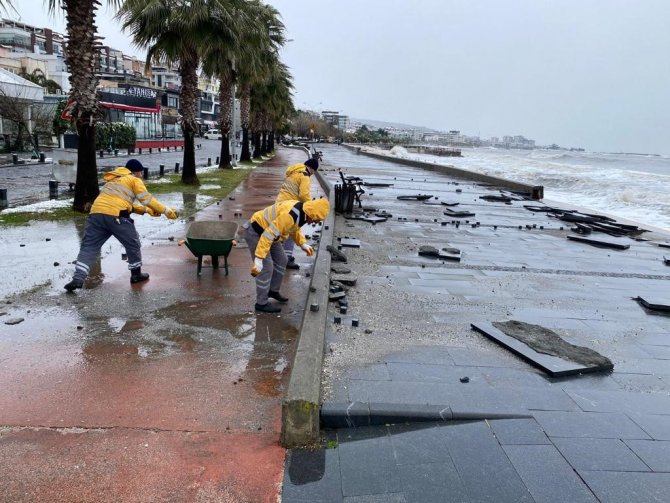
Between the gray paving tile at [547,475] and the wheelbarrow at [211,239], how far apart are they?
4766 mm

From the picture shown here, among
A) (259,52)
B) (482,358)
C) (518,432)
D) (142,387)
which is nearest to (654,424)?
(518,432)

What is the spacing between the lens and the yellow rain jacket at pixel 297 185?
7.04m

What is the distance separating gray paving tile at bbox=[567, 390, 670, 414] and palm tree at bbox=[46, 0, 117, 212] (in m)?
11.1

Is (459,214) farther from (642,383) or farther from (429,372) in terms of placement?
(429,372)

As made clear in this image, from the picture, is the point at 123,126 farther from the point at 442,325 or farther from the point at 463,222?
the point at 442,325

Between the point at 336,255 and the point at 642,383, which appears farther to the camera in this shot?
the point at 336,255

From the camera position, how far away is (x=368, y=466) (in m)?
3.21

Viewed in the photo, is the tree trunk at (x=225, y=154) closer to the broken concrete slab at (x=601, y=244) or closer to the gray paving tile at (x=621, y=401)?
the broken concrete slab at (x=601, y=244)

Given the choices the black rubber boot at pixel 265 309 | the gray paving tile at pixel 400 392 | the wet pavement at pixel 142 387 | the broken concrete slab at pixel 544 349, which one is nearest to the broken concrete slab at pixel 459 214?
the wet pavement at pixel 142 387

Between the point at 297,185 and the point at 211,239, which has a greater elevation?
the point at 297,185

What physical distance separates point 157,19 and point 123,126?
22.8 meters

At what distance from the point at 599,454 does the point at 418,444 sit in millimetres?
1144

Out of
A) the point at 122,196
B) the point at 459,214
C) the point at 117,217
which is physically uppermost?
the point at 122,196

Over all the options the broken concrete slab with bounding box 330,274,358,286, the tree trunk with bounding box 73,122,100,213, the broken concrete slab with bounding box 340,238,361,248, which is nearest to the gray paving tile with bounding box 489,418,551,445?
the broken concrete slab with bounding box 330,274,358,286
